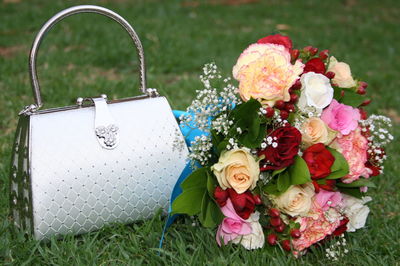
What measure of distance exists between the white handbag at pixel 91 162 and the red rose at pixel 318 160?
0.51 m

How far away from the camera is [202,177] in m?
1.87

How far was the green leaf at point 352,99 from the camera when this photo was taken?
2.06 meters

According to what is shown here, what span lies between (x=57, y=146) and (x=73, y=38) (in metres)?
3.35

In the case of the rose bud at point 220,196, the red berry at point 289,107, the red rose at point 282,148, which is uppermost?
the red berry at point 289,107

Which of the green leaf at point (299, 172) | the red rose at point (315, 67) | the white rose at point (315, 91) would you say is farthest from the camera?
the red rose at point (315, 67)

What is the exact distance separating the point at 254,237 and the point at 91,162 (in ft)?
2.14

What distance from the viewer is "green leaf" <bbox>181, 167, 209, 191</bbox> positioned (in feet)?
6.07

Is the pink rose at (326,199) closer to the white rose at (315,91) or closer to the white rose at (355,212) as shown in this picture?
the white rose at (355,212)

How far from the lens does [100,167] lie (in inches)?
75.1

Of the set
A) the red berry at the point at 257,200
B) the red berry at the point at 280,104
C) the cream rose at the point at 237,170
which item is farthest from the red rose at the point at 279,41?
the red berry at the point at 257,200

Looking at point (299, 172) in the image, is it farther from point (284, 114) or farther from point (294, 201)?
point (284, 114)

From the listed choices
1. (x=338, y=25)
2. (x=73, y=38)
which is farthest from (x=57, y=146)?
(x=338, y=25)

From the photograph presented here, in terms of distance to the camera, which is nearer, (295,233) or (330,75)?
(295,233)

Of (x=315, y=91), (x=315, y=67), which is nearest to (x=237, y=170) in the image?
(x=315, y=91)
